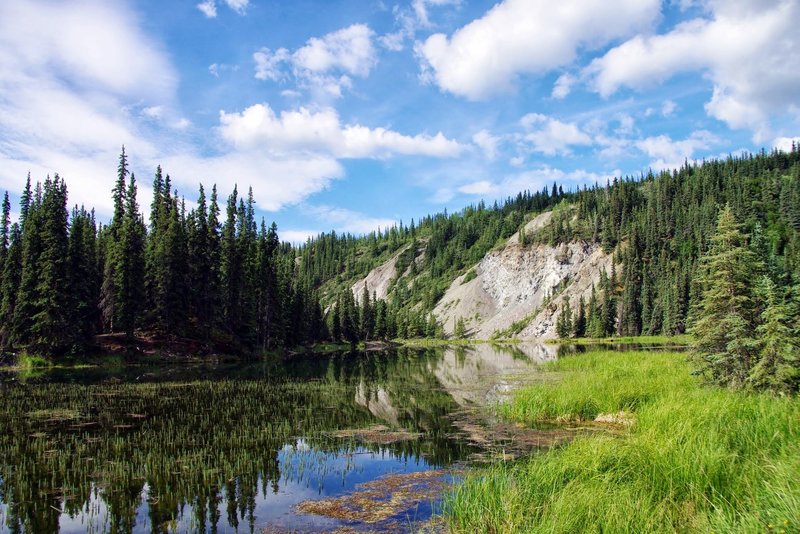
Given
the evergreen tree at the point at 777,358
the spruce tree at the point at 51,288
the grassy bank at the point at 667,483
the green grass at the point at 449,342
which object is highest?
the spruce tree at the point at 51,288

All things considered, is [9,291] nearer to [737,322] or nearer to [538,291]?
[737,322]

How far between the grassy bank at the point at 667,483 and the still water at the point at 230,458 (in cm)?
229

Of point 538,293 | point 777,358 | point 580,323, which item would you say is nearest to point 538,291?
point 538,293

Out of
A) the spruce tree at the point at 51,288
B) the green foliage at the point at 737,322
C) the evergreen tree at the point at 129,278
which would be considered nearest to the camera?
the green foliage at the point at 737,322

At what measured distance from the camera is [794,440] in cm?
1167

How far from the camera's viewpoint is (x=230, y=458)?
1716 centimetres

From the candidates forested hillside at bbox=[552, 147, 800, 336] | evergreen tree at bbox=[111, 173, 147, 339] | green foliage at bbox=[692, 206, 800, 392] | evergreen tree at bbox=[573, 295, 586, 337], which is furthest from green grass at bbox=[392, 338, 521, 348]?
green foliage at bbox=[692, 206, 800, 392]

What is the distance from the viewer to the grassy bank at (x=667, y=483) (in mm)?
8547

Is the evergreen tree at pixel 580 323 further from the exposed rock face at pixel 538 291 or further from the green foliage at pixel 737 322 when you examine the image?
the green foliage at pixel 737 322

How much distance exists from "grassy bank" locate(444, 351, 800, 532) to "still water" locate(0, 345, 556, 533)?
229 cm

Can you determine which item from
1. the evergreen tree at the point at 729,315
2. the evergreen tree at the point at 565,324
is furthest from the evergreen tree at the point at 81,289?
the evergreen tree at the point at 565,324

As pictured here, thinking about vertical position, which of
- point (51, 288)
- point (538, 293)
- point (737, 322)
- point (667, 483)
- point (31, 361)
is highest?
point (538, 293)

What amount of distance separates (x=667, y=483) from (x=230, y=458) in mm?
13366

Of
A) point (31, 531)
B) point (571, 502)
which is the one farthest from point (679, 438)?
point (31, 531)
